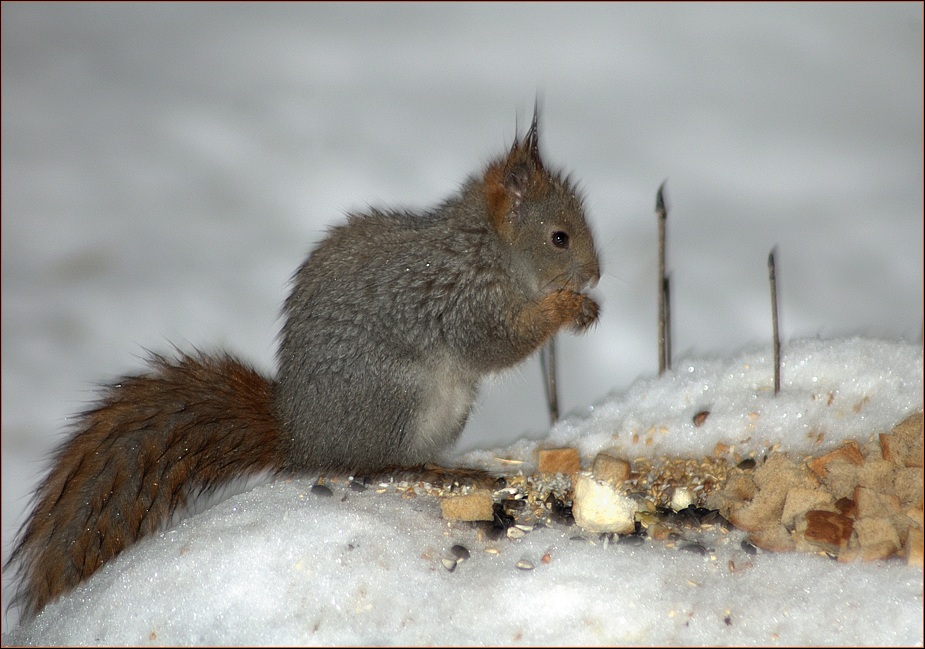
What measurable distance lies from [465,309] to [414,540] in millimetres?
439

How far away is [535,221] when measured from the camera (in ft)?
5.21

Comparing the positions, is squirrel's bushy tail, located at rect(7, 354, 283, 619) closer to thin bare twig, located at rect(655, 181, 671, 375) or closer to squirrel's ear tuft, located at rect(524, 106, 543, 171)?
squirrel's ear tuft, located at rect(524, 106, 543, 171)

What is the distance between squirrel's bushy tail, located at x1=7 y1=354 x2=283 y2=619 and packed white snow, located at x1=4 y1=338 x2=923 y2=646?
57 millimetres

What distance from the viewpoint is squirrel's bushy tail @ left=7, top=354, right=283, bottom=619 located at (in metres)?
1.33

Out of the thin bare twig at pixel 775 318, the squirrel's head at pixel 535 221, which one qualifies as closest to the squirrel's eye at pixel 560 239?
the squirrel's head at pixel 535 221

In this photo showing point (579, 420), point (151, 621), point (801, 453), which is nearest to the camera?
point (151, 621)

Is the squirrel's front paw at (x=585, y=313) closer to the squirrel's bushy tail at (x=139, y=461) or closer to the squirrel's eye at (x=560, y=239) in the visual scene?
the squirrel's eye at (x=560, y=239)

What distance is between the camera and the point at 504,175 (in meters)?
1.58

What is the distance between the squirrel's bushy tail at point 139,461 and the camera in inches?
52.4

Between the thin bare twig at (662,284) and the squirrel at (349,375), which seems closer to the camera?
the squirrel at (349,375)

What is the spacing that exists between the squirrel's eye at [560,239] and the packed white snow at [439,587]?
52 centimetres

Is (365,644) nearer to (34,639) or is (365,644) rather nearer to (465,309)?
(34,639)

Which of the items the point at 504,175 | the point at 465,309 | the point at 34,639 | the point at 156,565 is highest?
the point at 504,175

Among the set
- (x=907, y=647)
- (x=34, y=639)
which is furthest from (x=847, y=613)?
(x=34, y=639)
